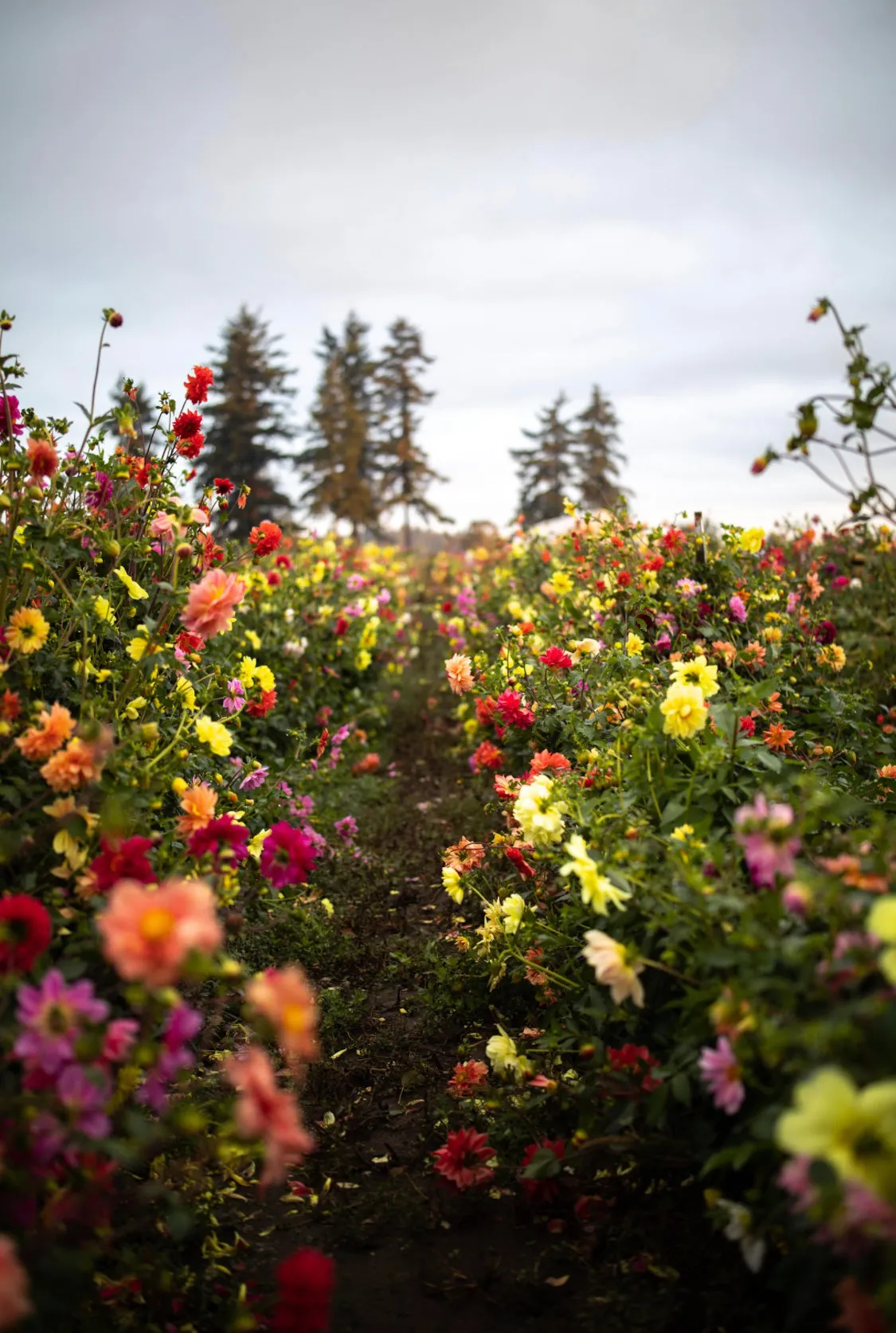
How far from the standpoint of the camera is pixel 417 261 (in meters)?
14.4

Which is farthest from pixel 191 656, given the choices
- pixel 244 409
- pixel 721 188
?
pixel 244 409

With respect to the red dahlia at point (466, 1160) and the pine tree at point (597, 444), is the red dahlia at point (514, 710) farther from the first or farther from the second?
the pine tree at point (597, 444)

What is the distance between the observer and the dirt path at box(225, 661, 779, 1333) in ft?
4.41

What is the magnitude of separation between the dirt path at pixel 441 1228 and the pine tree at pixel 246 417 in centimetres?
2297

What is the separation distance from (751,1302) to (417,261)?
51.8 ft

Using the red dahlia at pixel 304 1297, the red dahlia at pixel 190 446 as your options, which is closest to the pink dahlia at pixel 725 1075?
the red dahlia at pixel 304 1297

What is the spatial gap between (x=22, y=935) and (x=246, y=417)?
25.5 metres

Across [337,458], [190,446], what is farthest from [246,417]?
[190,446]

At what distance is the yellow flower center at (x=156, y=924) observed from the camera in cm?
91

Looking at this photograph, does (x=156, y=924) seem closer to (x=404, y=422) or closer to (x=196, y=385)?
(x=196, y=385)

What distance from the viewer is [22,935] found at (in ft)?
3.62

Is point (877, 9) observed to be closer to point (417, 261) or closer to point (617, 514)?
point (617, 514)

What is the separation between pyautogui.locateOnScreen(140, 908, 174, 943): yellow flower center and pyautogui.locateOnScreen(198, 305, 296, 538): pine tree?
78.7 ft

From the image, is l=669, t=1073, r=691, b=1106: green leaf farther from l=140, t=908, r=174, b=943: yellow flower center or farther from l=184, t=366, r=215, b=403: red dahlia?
l=184, t=366, r=215, b=403: red dahlia
